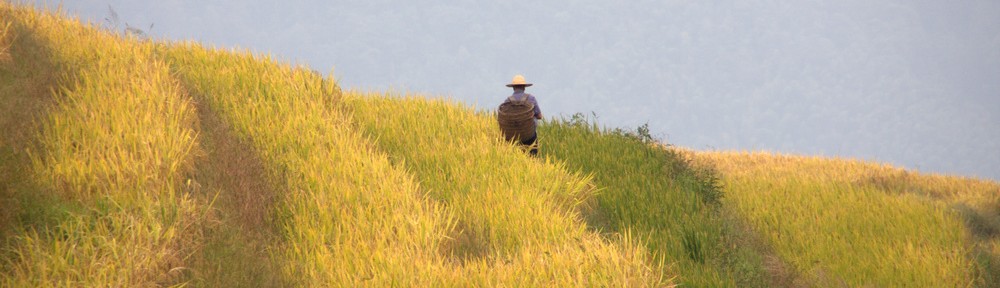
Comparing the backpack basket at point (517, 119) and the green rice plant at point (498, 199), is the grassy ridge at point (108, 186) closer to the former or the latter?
the green rice plant at point (498, 199)

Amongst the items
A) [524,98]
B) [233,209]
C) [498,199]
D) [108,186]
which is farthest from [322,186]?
[524,98]

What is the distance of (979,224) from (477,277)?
9.64 metres

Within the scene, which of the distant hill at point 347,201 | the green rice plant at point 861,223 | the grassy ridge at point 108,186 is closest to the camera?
the grassy ridge at point 108,186

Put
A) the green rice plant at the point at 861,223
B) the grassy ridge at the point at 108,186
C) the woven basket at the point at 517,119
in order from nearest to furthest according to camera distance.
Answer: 1. the grassy ridge at the point at 108,186
2. the green rice plant at the point at 861,223
3. the woven basket at the point at 517,119

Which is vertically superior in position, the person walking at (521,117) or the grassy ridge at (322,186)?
the person walking at (521,117)

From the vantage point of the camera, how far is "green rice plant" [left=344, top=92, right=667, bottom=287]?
627 centimetres

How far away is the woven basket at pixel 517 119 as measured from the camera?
10594mm

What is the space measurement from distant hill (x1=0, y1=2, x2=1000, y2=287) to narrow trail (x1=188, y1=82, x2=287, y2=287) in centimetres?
3

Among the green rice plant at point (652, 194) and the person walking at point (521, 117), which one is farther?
the person walking at point (521, 117)

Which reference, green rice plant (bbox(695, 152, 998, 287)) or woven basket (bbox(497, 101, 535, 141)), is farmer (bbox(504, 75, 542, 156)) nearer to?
woven basket (bbox(497, 101, 535, 141))

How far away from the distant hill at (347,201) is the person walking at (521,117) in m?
0.40

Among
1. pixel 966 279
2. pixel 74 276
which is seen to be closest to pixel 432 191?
pixel 74 276

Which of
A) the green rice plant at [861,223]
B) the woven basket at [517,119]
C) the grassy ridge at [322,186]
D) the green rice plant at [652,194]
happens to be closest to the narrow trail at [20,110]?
the grassy ridge at [322,186]

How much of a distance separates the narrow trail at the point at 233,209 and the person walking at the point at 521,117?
3900 mm
